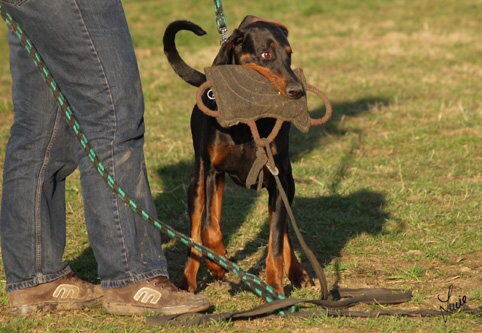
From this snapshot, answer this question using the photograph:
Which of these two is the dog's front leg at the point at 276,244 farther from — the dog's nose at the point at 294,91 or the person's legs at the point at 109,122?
the dog's nose at the point at 294,91

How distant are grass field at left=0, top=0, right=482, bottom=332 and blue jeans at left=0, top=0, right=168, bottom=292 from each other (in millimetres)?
303

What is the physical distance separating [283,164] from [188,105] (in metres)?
4.45

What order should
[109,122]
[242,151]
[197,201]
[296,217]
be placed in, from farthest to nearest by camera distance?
[296,217]
[197,201]
[242,151]
[109,122]

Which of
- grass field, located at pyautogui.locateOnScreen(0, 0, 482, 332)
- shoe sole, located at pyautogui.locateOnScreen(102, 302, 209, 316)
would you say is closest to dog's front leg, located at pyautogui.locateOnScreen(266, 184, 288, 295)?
grass field, located at pyautogui.locateOnScreen(0, 0, 482, 332)

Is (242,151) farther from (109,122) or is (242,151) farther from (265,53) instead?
(109,122)

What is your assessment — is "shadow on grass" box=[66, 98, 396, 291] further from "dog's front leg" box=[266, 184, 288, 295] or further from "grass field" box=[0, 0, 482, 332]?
"dog's front leg" box=[266, 184, 288, 295]

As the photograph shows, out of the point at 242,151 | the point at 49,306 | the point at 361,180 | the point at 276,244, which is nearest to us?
the point at 49,306

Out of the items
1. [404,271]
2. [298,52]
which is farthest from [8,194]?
[298,52]

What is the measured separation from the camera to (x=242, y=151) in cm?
400

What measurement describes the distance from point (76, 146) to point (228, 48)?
0.86 metres

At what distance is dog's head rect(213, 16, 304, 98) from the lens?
365 centimetres

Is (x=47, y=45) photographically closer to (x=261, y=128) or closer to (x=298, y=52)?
(x=261, y=128)

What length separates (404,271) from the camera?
4.19 m

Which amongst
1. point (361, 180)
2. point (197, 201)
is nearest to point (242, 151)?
point (197, 201)
